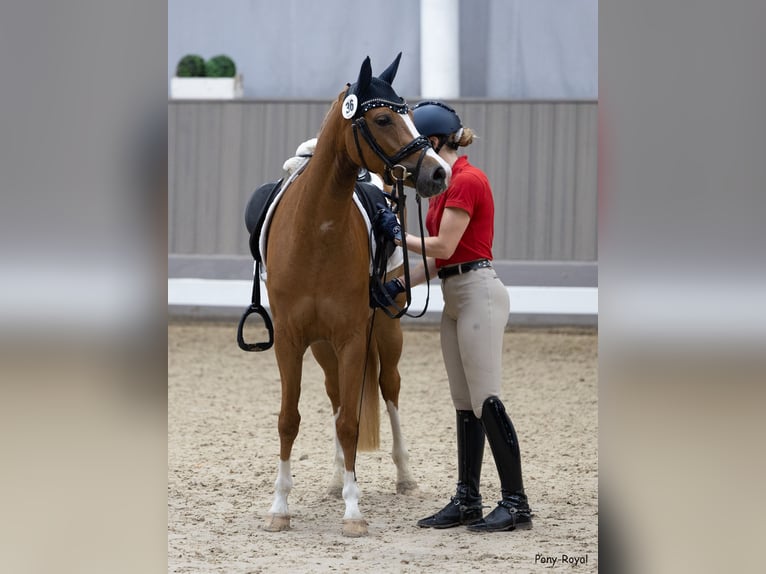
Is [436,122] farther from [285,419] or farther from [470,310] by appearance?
[285,419]

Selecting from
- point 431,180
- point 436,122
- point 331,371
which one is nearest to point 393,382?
point 331,371

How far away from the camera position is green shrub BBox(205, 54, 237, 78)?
1036 centimetres

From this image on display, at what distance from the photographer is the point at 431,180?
3084 mm

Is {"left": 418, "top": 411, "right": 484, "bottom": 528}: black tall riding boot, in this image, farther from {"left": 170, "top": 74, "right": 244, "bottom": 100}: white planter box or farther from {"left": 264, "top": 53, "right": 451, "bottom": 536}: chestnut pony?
{"left": 170, "top": 74, "right": 244, "bottom": 100}: white planter box

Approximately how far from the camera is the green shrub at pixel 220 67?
10.4 meters

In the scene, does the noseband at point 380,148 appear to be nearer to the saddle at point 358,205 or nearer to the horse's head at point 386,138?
the horse's head at point 386,138

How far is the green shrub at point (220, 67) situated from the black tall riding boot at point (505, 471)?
25.0 ft

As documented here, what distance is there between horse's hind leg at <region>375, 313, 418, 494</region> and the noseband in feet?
3.43

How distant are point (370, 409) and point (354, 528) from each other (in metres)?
0.69
